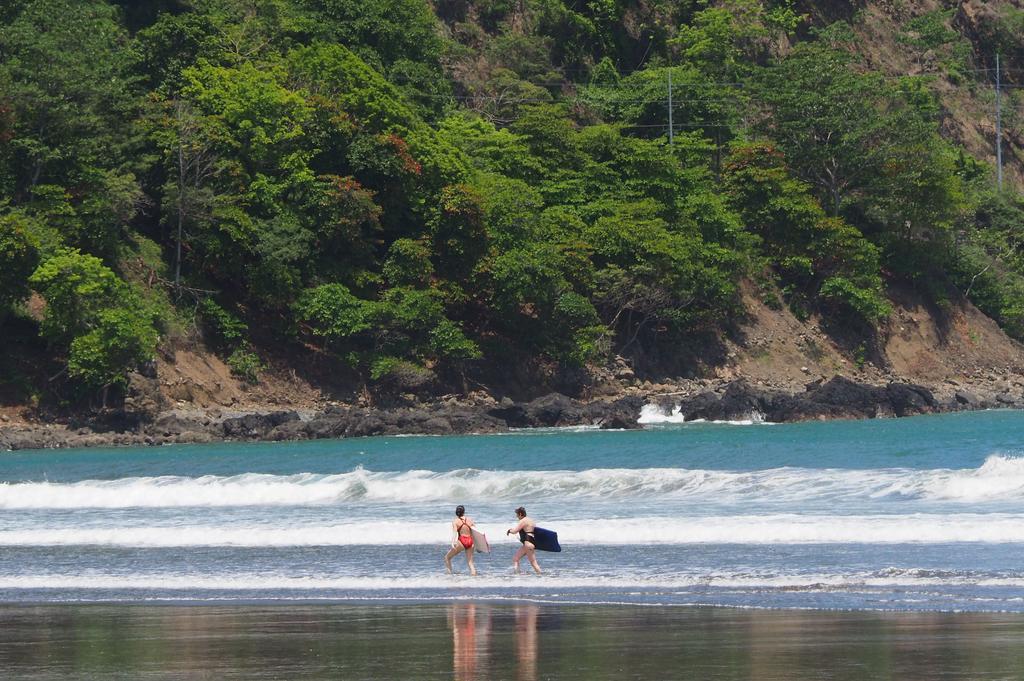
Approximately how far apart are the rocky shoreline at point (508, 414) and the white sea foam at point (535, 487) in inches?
475

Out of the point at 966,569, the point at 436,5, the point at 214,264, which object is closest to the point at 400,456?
the point at 214,264

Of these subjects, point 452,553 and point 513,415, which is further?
point 513,415

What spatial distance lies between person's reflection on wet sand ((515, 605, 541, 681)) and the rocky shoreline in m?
28.7

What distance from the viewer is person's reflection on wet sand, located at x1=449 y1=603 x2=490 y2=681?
41.1 feet

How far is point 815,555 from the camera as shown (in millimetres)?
18406

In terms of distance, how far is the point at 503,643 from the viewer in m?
13.7

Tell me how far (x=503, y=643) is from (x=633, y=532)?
753cm

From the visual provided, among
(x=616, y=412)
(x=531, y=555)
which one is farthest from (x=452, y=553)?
(x=616, y=412)

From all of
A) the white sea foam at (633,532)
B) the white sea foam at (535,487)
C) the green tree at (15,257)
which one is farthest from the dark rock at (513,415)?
the white sea foam at (633,532)

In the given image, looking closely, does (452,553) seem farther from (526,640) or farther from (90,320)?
(90,320)

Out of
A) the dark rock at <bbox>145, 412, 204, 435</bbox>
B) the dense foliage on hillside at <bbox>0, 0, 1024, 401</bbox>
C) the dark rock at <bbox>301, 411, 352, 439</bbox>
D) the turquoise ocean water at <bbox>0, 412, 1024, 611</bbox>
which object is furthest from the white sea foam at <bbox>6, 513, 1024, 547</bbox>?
the dense foliage on hillside at <bbox>0, 0, 1024, 401</bbox>

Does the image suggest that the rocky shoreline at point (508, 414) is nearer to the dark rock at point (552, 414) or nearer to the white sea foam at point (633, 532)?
the dark rock at point (552, 414)

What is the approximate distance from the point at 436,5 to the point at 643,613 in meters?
58.0

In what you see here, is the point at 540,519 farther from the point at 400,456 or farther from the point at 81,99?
the point at 81,99
